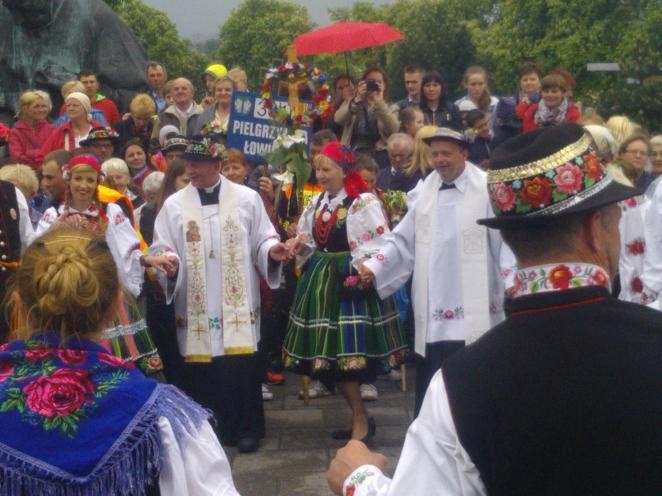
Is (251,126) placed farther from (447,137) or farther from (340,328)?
(447,137)

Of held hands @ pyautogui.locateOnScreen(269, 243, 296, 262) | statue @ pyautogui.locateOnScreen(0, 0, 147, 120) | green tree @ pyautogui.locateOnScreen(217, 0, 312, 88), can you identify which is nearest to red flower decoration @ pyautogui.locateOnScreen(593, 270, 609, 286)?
held hands @ pyautogui.locateOnScreen(269, 243, 296, 262)

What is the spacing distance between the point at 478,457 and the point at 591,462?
21cm

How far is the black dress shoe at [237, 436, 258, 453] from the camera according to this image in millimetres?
7527

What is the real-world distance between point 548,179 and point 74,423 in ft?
4.59

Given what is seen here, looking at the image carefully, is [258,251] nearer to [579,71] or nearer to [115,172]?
[115,172]

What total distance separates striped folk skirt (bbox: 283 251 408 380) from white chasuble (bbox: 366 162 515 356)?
639mm

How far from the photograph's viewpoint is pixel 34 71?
1266 cm

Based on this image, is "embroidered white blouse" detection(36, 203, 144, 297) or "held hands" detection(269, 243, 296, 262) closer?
"embroidered white blouse" detection(36, 203, 144, 297)

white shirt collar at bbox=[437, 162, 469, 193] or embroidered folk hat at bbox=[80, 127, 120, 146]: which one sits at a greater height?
embroidered folk hat at bbox=[80, 127, 120, 146]

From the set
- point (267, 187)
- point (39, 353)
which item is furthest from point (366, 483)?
point (267, 187)

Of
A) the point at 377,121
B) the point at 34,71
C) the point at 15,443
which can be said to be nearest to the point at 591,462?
the point at 15,443

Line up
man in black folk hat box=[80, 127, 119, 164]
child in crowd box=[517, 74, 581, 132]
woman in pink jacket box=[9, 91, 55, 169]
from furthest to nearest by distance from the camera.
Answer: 1. child in crowd box=[517, 74, 581, 132]
2. woman in pink jacket box=[9, 91, 55, 169]
3. man in black folk hat box=[80, 127, 119, 164]

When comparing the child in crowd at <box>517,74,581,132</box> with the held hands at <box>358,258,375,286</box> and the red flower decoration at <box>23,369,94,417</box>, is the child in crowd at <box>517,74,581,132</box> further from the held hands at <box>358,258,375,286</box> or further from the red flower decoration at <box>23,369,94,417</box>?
the red flower decoration at <box>23,369,94,417</box>

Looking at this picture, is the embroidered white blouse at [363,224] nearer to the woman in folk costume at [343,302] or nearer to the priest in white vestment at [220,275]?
the woman in folk costume at [343,302]
